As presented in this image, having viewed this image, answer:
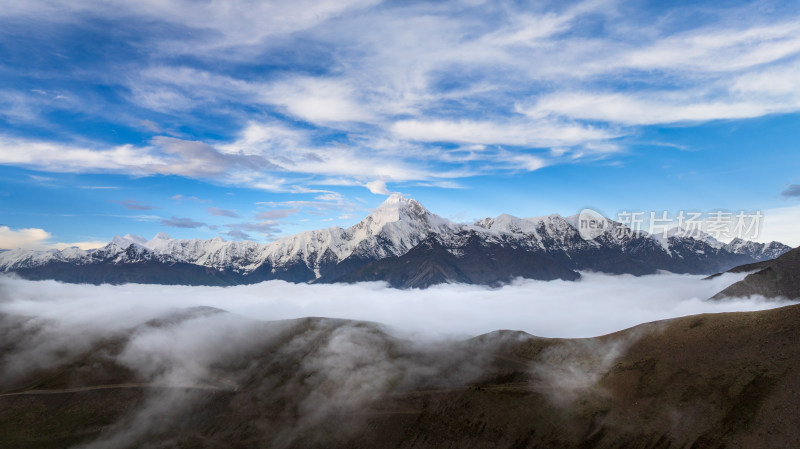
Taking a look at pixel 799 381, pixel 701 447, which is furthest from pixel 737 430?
pixel 799 381

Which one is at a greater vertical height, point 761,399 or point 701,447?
point 761,399

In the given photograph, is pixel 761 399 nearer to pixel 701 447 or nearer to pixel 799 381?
pixel 799 381

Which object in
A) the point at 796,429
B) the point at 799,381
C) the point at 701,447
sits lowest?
the point at 701,447

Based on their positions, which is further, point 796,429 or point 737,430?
point 737,430

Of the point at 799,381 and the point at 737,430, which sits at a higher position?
the point at 799,381

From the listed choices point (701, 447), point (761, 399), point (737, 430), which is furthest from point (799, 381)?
point (701, 447)

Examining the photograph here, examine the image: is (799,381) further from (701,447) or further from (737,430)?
(701,447)

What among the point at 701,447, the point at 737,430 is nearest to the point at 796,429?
the point at 737,430

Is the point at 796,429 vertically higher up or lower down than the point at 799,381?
lower down
